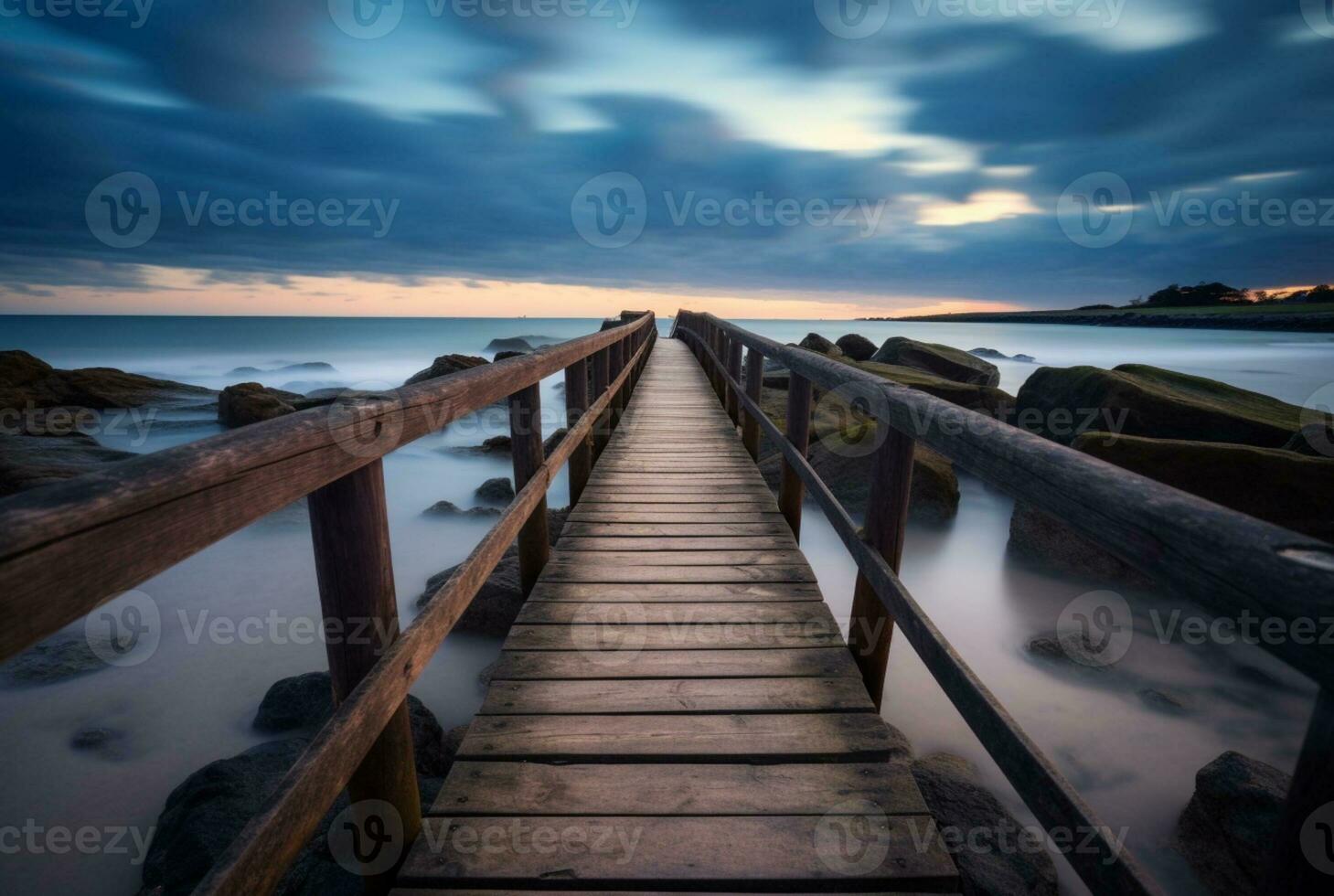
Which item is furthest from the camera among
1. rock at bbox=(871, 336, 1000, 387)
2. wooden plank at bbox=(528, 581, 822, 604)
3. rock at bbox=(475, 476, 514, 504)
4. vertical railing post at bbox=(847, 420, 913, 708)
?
rock at bbox=(871, 336, 1000, 387)

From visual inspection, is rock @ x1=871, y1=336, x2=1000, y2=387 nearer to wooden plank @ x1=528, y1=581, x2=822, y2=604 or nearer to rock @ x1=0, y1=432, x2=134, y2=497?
wooden plank @ x1=528, y1=581, x2=822, y2=604

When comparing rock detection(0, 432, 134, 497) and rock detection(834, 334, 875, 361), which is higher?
rock detection(834, 334, 875, 361)

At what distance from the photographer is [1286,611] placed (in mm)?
712

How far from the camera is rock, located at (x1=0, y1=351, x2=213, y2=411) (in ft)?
49.4

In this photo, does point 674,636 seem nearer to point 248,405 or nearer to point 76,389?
point 248,405

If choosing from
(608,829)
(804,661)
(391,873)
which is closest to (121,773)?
(391,873)

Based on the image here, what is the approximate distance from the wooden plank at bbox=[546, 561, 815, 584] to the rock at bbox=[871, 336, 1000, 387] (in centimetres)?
1190

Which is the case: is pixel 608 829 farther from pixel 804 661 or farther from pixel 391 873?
pixel 804 661

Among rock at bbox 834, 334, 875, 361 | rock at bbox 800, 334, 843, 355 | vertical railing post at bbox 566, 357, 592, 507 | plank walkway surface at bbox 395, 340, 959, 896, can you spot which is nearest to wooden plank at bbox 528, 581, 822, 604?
plank walkway surface at bbox 395, 340, 959, 896

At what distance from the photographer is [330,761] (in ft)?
3.99

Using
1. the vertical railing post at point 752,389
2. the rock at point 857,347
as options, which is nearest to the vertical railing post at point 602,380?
the vertical railing post at point 752,389

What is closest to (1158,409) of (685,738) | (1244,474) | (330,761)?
(1244,474)

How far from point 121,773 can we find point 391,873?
424cm

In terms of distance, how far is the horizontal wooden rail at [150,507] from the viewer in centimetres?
68
